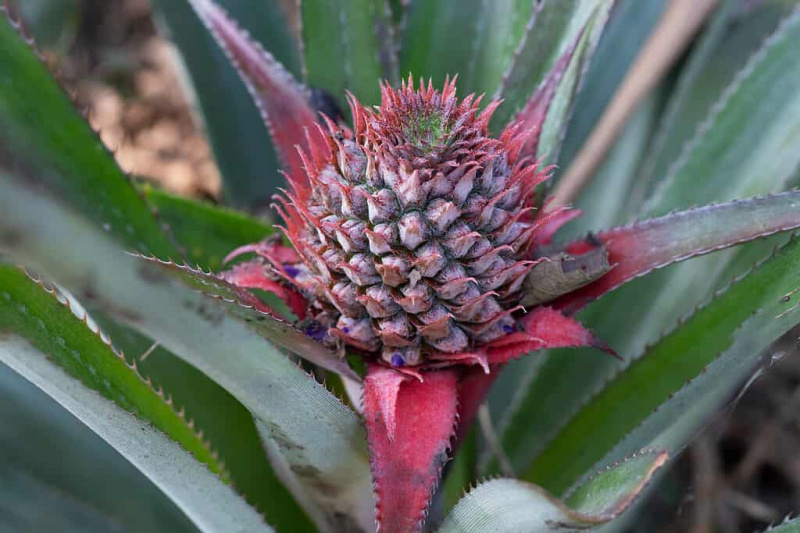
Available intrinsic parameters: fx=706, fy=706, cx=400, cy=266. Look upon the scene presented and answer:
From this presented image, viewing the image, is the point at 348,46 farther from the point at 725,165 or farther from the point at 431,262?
the point at 725,165

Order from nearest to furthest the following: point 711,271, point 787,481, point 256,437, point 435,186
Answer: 1. point 435,186
2. point 256,437
3. point 711,271
4. point 787,481

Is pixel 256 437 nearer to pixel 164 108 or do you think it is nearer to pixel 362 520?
pixel 362 520

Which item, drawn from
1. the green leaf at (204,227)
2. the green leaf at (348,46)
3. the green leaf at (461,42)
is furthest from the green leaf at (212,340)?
the green leaf at (461,42)

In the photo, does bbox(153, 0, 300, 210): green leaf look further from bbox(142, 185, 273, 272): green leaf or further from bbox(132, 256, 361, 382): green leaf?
bbox(132, 256, 361, 382): green leaf

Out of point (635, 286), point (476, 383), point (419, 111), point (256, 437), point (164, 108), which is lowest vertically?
point (256, 437)

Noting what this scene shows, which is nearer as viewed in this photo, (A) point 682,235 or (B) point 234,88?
(A) point 682,235

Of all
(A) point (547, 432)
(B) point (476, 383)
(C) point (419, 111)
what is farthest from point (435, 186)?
(A) point (547, 432)

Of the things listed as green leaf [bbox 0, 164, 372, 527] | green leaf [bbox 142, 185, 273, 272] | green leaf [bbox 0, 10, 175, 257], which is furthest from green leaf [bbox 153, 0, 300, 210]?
green leaf [bbox 0, 164, 372, 527]

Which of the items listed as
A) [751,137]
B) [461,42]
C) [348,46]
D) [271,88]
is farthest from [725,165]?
[271,88]
